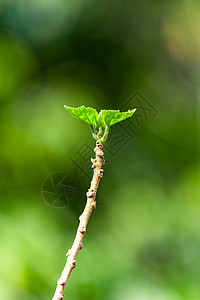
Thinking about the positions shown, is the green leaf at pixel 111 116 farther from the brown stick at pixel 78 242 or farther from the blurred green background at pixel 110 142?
the blurred green background at pixel 110 142

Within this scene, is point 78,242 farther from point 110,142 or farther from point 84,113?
point 110,142

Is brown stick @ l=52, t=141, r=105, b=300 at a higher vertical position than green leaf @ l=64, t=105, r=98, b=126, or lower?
lower

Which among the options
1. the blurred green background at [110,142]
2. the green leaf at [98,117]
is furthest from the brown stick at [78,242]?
the blurred green background at [110,142]

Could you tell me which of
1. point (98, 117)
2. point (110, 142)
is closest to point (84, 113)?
point (98, 117)

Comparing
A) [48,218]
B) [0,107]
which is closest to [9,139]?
[0,107]

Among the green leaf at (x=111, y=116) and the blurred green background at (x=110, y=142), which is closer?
the green leaf at (x=111, y=116)

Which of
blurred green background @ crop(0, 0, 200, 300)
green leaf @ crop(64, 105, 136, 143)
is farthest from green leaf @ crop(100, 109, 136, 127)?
blurred green background @ crop(0, 0, 200, 300)

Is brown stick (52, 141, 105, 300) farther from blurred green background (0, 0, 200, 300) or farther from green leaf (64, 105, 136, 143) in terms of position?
blurred green background (0, 0, 200, 300)
